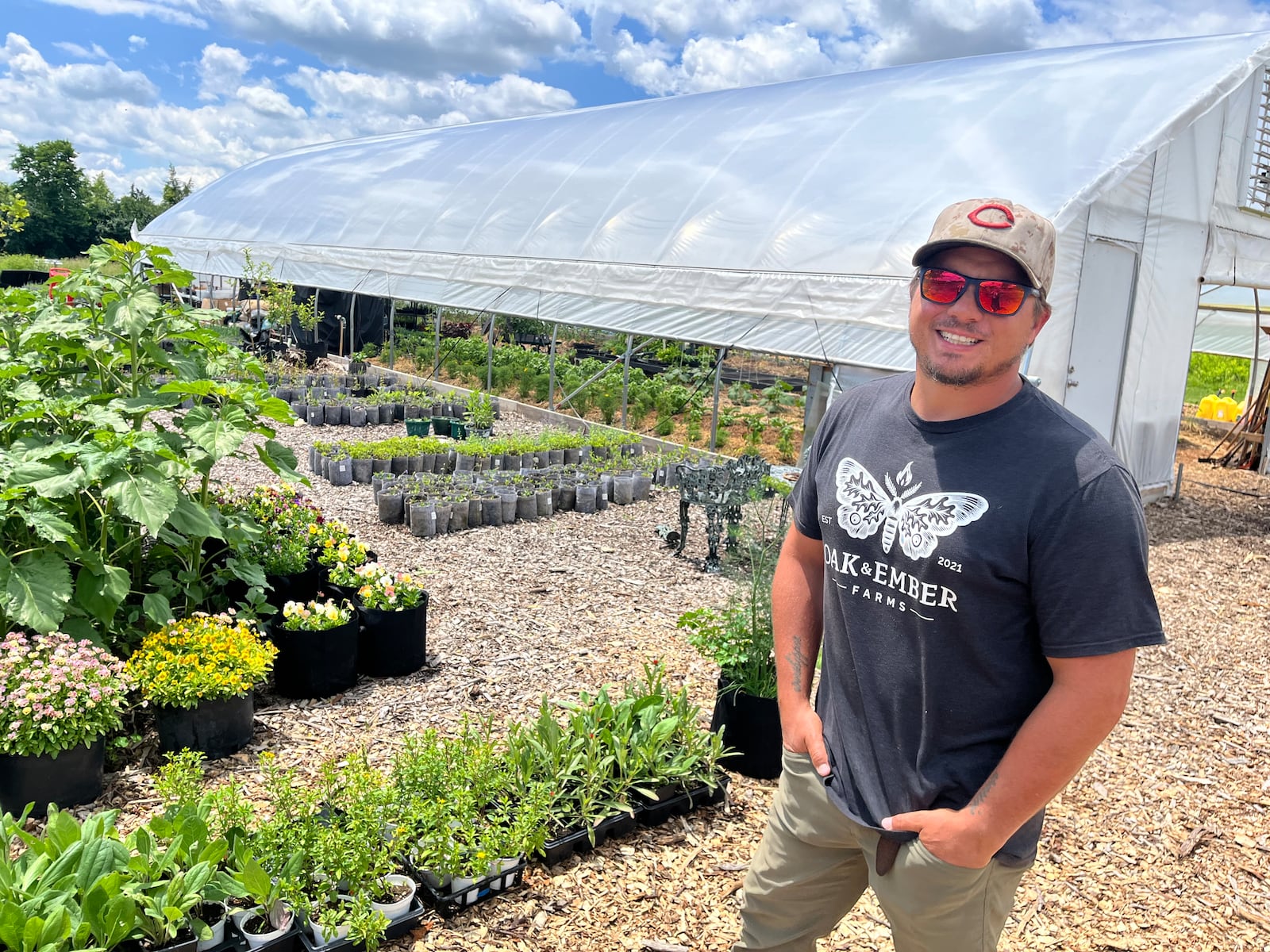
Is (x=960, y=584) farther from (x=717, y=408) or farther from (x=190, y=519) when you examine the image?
(x=717, y=408)

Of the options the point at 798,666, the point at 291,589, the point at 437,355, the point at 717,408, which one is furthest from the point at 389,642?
the point at 437,355

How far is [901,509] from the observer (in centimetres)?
171

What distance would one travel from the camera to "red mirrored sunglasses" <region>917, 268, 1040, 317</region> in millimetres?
1611

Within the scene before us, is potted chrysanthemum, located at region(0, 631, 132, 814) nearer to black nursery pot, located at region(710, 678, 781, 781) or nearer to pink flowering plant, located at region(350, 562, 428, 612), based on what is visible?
pink flowering plant, located at region(350, 562, 428, 612)

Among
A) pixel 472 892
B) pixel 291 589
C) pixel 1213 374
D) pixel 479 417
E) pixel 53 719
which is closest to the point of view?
pixel 472 892

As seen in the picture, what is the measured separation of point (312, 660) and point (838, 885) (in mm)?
2944

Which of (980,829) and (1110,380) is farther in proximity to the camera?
(1110,380)

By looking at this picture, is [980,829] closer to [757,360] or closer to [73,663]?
[73,663]

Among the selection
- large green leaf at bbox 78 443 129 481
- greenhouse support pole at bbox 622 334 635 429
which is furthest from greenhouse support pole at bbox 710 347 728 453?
large green leaf at bbox 78 443 129 481

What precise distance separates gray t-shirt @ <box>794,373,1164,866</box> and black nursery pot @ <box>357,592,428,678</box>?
116 inches

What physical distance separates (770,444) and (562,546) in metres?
3.86

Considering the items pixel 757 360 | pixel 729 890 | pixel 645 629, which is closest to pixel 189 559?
pixel 645 629

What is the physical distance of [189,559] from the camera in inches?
164

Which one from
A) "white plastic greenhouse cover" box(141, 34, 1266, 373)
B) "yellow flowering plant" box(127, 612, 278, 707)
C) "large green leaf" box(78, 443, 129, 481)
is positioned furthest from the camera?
"white plastic greenhouse cover" box(141, 34, 1266, 373)
